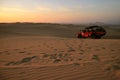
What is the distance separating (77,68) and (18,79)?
1.80 m

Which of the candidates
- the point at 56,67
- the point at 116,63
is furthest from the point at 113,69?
the point at 56,67

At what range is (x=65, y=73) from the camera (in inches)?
181

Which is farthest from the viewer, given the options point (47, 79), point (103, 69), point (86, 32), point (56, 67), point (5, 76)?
point (86, 32)

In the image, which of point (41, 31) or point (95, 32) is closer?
point (95, 32)

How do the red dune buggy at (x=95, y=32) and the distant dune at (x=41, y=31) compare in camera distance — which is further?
the distant dune at (x=41, y=31)

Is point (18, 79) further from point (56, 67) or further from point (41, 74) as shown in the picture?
point (56, 67)

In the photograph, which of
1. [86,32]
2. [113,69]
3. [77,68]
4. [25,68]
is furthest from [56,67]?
[86,32]

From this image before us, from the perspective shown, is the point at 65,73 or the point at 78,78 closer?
the point at 78,78

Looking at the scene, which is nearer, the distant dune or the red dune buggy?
the red dune buggy

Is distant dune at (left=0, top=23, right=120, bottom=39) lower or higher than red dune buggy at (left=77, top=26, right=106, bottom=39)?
lower

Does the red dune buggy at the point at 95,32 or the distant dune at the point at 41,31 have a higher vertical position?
the red dune buggy at the point at 95,32

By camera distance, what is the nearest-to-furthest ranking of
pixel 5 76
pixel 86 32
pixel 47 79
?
pixel 47 79, pixel 5 76, pixel 86 32

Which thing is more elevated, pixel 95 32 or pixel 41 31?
pixel 95 32

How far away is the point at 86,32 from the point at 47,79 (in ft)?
43.6
